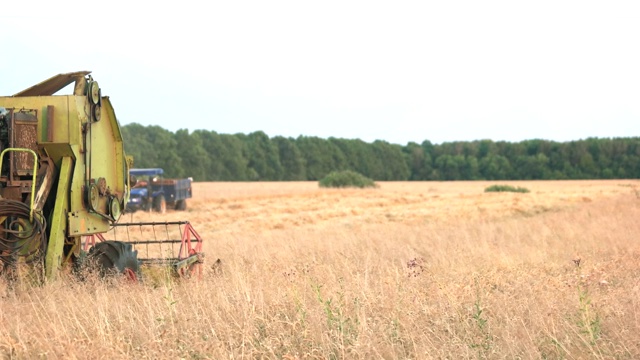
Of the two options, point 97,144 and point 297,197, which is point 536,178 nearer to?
point 297,197

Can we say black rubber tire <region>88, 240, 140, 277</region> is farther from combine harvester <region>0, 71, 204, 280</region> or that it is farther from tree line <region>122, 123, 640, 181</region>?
tree line <region>122, 123, 640, 181</region>

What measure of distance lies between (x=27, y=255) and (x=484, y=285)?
4.90 metres

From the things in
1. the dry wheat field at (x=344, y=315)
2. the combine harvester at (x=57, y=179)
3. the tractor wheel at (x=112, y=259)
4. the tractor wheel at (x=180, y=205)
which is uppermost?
the combine harvester at (x=57, y=179)

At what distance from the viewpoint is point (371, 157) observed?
342 ft

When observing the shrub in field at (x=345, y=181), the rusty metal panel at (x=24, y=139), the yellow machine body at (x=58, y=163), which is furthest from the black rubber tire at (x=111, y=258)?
the shrub in field at (x=345, y=181)

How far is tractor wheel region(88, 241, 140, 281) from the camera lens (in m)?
8.34

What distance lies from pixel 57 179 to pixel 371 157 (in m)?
97.0

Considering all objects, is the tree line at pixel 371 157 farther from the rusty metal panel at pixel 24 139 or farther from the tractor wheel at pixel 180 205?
the rusty metal panel at pixel 24 139

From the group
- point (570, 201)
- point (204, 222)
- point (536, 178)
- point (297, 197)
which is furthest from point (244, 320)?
point (536, 178)

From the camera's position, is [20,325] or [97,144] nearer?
[20,325]

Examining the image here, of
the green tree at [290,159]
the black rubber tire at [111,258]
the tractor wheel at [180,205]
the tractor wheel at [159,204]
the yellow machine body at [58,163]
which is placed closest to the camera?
the yellow machine body at [58,163]

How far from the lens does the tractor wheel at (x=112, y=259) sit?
27.3 ft

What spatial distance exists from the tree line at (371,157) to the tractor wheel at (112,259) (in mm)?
78472

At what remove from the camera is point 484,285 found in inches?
309
